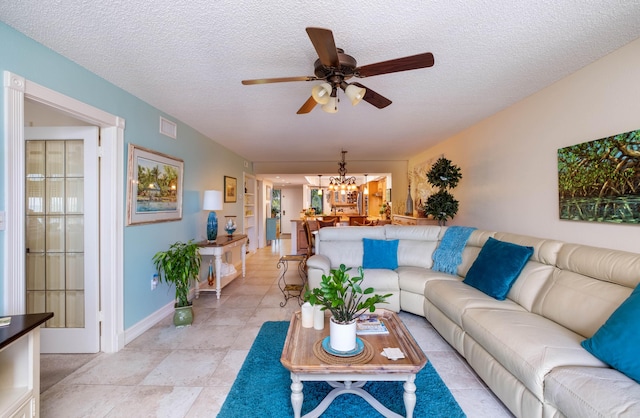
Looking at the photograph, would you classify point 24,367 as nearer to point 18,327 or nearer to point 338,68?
point 18,327

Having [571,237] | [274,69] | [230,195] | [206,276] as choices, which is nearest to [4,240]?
[274,69]

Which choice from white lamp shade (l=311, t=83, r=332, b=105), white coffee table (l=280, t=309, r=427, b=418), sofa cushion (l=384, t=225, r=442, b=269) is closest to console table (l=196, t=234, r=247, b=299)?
white coffee table (l=280, t=309, r=427, b=418)

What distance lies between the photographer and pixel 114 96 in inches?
98.8

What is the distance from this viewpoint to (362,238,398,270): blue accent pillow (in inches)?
138

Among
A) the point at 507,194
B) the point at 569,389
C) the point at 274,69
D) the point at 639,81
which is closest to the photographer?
the point at 569,389

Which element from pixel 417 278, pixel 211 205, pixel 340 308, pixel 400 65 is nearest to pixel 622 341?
pixel 340 308

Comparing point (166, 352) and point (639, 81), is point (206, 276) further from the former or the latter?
point (639, 81)

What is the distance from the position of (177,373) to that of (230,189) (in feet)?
12.2

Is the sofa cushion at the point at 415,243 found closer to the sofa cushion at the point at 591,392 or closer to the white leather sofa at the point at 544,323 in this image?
the white leather sofa at the point at 544,323

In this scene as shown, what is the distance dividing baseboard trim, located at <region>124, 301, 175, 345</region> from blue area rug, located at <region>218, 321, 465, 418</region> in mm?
1348

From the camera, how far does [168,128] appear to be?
330 cm

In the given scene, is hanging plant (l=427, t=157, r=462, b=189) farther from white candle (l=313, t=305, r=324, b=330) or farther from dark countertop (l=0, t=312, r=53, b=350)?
dark countertop (l=0, t=312, r=53, b=350)

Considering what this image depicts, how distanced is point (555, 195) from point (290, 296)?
335 centimetres

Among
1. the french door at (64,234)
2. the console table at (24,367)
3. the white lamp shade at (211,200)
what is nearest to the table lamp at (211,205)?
the white lamp shade at (211,200)
